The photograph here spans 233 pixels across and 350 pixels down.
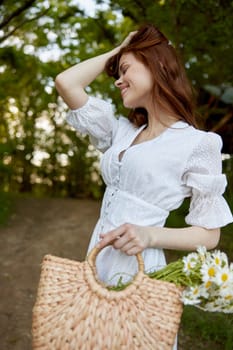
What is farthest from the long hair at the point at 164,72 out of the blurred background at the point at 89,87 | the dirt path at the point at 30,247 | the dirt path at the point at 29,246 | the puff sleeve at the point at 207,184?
the dirt path at the point at 29,246

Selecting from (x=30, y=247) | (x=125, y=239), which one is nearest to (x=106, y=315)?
(x=125, y=239)

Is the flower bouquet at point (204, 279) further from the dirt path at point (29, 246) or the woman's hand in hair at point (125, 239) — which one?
the dirt path at point (29, 246)

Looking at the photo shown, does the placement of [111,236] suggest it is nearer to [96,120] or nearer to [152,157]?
[152,157]

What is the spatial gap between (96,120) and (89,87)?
126 inches

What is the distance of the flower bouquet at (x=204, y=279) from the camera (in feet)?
3.98

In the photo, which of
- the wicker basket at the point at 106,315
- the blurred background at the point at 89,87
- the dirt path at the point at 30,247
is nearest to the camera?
the wicker basket at the point at 106,315

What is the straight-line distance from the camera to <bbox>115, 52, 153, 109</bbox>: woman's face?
1538 millimetres

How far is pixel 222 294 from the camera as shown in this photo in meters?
1.22

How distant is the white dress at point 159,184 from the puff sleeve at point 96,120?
0.44ft

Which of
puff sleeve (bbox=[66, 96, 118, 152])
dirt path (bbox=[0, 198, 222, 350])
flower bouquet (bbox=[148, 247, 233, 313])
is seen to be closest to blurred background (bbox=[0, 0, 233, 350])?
dirt path (bbox=[0, 198, 222, 350])

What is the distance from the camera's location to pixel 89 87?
4832mm

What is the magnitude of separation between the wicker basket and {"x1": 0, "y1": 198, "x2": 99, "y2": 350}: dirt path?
1.74 meters

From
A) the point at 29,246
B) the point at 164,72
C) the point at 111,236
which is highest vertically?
the point at 164,72

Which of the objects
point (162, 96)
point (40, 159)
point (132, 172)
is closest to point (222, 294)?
point (132, 172)
